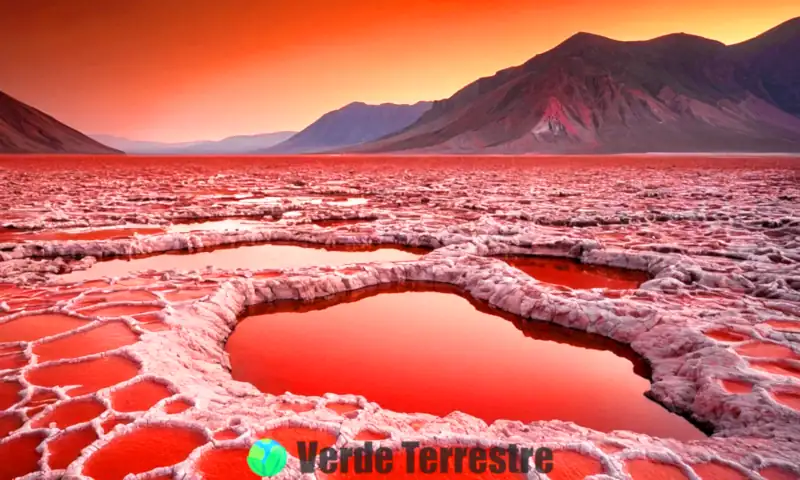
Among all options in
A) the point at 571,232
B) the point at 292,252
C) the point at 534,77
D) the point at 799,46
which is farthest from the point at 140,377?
the point at 799,46

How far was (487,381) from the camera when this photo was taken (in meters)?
5.17

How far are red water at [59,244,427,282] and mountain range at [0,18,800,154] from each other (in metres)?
92.3

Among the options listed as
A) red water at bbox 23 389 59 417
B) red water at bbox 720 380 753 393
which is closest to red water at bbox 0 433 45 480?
red water at bbox 23 389 59 417

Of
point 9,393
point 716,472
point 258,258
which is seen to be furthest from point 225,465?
point 258,258

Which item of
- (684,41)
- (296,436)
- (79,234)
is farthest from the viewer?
(684,41)

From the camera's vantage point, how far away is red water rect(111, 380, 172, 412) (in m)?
3.96

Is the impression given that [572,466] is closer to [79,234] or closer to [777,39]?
[79,234]

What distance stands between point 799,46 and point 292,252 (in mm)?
165893

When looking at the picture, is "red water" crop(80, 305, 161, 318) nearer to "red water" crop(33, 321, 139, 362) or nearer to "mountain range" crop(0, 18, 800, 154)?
"red water" crop(33, 321, 139, 362)

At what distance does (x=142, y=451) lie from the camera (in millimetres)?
3426

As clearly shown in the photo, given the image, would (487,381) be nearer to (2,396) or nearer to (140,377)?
(140,377)

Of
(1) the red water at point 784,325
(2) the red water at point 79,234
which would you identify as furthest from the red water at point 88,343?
(1) the red water at point 784,325

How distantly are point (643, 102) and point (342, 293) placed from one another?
11859cm

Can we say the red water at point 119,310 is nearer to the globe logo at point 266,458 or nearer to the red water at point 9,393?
the red water at point 9,393
